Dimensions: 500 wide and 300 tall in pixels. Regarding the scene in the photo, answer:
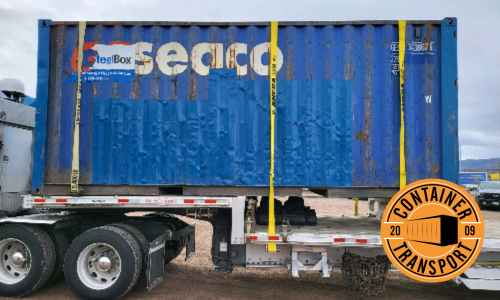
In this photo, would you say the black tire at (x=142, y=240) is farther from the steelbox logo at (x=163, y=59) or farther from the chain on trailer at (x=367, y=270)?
the chain on trailer at (x=367, y=270)

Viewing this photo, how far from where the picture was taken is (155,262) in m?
5.30

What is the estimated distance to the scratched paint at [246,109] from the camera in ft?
17.4

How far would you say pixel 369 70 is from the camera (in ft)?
17.6

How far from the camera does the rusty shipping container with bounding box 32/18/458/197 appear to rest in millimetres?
5309

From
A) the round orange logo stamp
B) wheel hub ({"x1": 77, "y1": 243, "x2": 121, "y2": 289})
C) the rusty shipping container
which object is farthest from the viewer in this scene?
the rusty shipping container

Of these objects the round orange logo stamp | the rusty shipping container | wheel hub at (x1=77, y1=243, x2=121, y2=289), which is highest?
the rusty shipping container

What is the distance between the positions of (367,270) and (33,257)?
460cm

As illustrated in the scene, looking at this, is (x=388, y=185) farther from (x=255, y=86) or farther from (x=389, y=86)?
(x=255, y=86)

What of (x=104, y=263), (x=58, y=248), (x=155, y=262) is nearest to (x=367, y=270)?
(x=155, y=262)

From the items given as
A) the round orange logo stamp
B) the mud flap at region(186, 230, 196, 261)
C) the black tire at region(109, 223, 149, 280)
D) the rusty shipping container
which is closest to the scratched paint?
the rusty shipping container

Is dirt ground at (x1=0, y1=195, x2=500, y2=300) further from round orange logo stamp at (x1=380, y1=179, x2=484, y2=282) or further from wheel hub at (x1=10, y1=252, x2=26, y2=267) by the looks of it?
round orange logo stamp at (x1=380, y1=179, x2=484, y2=282)

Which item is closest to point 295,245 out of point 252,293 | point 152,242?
point 252,293

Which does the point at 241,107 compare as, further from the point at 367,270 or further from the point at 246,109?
the point at 367,270

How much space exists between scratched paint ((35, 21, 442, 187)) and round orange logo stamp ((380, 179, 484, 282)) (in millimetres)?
486
